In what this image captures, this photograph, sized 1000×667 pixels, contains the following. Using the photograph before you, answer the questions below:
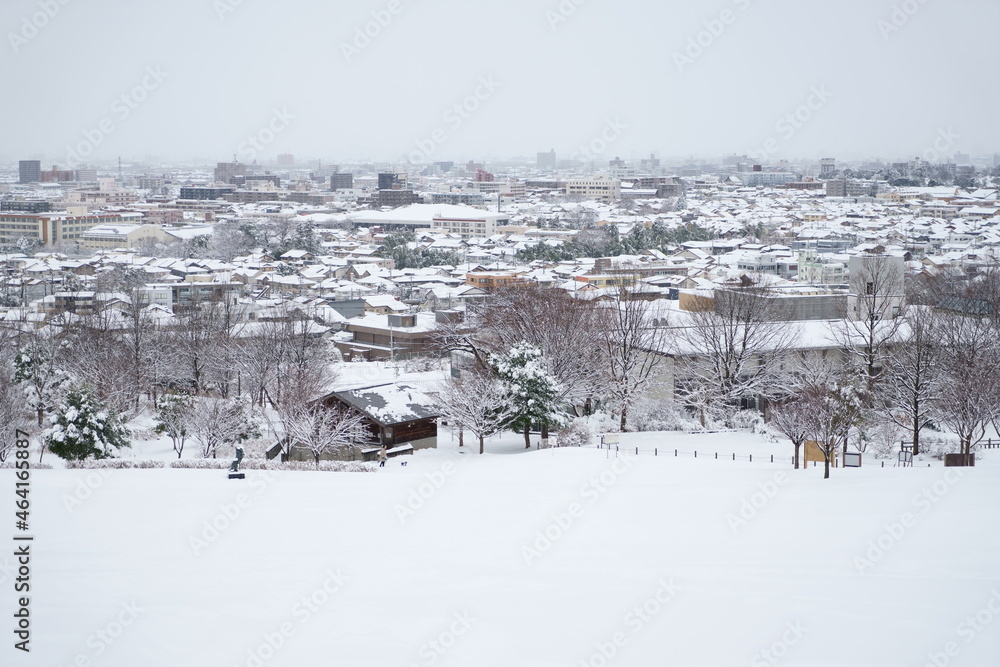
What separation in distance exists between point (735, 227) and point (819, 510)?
45352mm

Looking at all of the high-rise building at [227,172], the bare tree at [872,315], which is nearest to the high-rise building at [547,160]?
the high-rise building at [227,172]

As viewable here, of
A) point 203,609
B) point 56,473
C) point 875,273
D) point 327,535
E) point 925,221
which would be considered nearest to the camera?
point 203,609

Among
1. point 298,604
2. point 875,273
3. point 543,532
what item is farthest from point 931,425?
point 298,604

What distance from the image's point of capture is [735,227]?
50.1m

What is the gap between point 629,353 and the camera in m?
13.2

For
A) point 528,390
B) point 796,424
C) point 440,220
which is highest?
point 440,220

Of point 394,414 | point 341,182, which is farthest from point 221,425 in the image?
point 341,182

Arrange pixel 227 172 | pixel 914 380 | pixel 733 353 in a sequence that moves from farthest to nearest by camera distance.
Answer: pixel 227 172 < pixel 733 353 < pixel 914 380

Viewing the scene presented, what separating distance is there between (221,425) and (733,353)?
6.68 meters

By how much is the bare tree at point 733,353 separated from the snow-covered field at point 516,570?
4491 millimetres

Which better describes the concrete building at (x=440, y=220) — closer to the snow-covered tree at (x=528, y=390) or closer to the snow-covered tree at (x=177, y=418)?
the snow-covered tree at (x=177, y=418)

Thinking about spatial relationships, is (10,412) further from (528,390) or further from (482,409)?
(528,390)

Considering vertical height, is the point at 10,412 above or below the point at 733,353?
below

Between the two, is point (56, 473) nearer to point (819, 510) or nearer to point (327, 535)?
point (327, 535)
